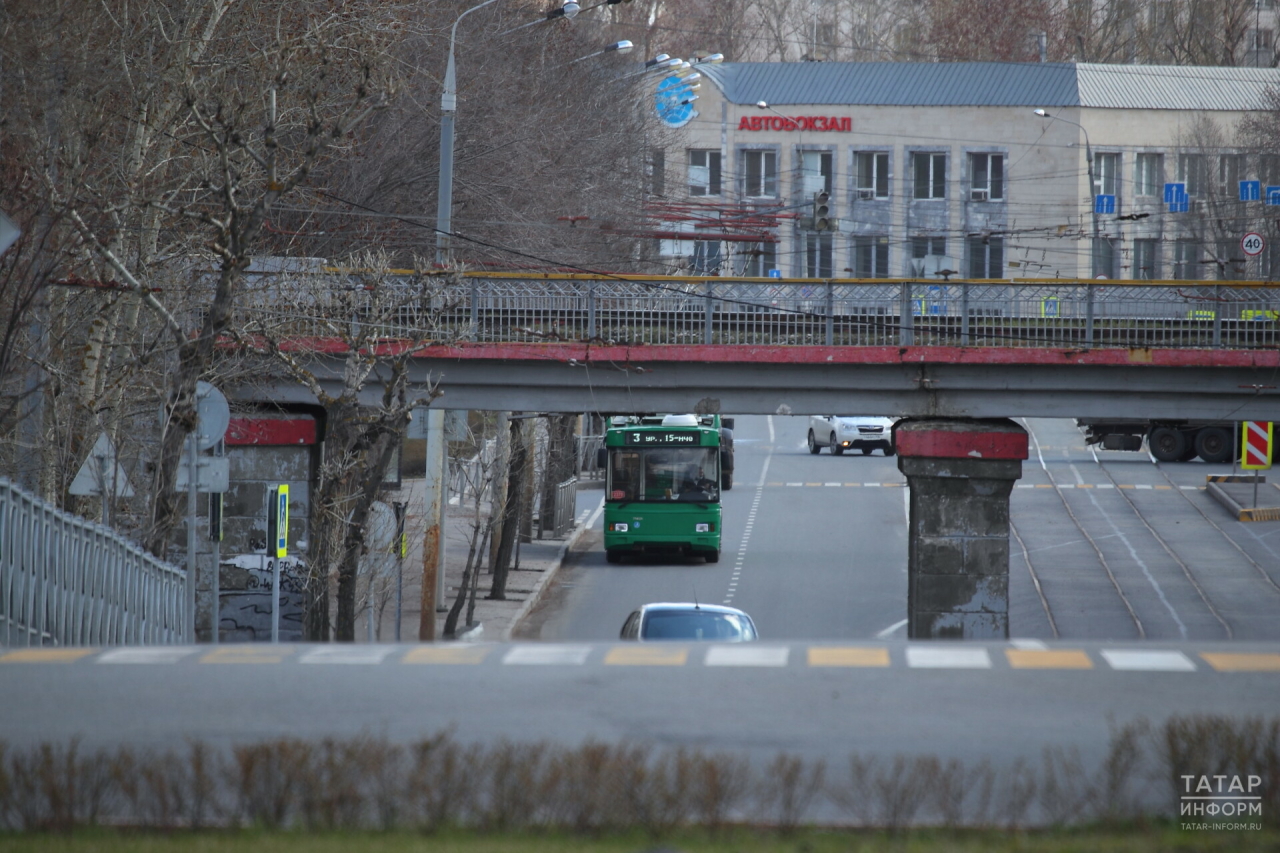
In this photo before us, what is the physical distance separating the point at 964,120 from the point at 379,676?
54.4 meters

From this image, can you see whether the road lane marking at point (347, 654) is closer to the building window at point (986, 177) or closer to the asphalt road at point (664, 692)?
the asphalt road at point (664, 692)

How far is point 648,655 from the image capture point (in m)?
9.99

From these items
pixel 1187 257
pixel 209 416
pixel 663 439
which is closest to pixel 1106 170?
pixel 1187 257

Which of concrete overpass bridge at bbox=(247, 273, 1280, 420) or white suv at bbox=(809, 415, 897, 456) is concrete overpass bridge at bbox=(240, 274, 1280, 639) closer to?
concrete overpass bridge at bbox=(247, 273, 1280, 420)

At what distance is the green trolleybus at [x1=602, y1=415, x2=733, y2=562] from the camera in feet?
102

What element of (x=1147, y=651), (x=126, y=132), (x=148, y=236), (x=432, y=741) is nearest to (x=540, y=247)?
(x=126, y=132)

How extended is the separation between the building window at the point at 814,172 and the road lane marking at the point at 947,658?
51044 mm

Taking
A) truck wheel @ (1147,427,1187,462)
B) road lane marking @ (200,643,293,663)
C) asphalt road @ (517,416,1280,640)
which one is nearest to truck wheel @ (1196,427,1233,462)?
asphalt road @ (517,416,1280,640)

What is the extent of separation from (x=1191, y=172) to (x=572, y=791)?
59.1 meters

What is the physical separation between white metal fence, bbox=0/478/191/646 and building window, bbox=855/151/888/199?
49073 mm

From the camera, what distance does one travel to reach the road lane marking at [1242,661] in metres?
9.18

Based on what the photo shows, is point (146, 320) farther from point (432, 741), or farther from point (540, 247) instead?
point (432, 741)

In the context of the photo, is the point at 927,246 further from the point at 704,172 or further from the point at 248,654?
the point at 248,654

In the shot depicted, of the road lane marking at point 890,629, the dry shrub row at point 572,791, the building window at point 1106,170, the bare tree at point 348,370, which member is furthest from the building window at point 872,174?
the dry shrub row at point 572,791
